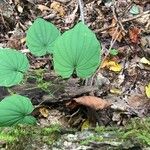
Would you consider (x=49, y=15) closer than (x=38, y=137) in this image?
No

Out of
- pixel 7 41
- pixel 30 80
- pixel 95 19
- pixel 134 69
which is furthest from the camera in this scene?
pixel 95 19

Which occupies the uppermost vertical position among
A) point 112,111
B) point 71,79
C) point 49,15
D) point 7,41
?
point 49,15

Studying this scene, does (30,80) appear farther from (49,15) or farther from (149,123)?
(49,15)

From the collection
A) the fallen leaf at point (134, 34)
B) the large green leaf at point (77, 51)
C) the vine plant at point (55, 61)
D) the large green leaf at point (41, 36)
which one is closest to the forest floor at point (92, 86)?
the fallen leaf at point (134, 34)

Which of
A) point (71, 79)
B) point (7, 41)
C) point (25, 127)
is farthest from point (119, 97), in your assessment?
point (7, 41)

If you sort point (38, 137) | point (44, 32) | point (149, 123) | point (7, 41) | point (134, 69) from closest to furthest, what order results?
1. point (38, 137)
2. point (149, 123)
3. point (44, 32)
4. point (134, 69)
5. point (7, 41)

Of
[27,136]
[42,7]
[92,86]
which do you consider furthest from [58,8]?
[27,136]

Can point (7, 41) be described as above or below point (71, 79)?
above

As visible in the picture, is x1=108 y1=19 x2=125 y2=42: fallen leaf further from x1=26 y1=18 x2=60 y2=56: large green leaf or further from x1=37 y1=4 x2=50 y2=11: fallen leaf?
x1=26 y1=18 x2=60 y2=56: large green leaf
